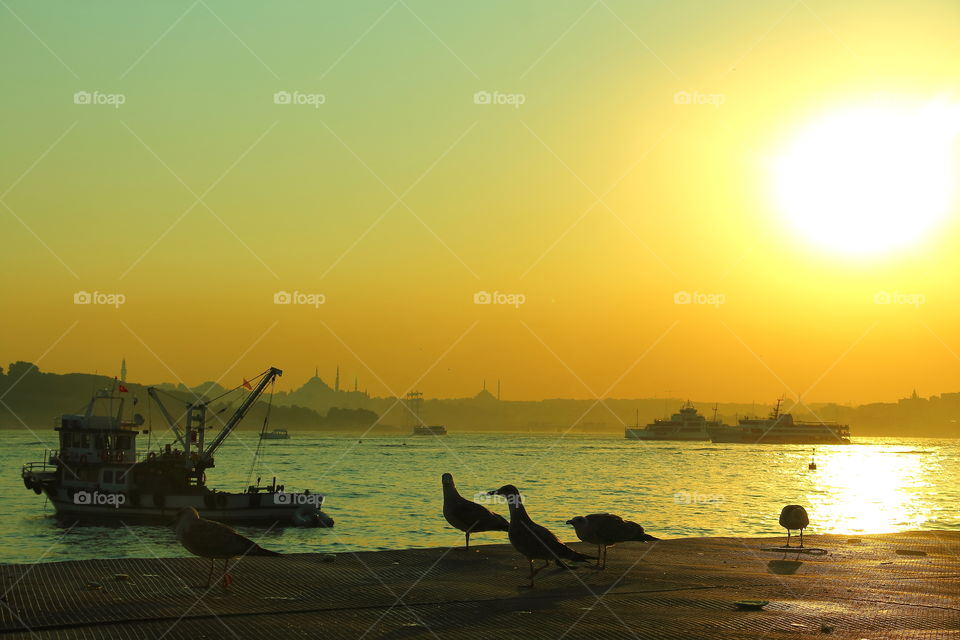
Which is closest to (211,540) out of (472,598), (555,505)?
(472,598)

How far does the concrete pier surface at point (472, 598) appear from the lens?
10500 millimetres

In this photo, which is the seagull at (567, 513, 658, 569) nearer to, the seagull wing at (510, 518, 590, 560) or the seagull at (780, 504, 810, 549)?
the seagull wing at (510, 518, 590, 560)

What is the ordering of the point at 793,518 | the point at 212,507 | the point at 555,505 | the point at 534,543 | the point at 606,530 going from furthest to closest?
the point at 555,505
the point at 212,507
the point at 793,518
the point at 606,530
the point at 534,543

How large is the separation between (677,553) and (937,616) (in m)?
6.83

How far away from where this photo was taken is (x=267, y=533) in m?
47.4

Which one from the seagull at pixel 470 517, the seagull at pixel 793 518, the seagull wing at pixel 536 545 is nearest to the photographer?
the seagull wing at pixel 536 545

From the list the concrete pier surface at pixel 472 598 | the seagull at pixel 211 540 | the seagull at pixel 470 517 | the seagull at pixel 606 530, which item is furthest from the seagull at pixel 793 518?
the seagull at pixel 211 540

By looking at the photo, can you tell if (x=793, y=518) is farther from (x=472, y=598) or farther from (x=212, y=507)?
(x=212, y=507)

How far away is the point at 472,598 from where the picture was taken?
12.5m

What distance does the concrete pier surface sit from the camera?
10.5 meters

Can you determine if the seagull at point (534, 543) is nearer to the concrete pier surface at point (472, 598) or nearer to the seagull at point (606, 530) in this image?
the concrete pier surface at point (472, 598)

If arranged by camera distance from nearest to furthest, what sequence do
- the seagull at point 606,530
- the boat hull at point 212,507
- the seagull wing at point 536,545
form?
the seagull wing at point 536,545 → the seagull at point 606,530 → the boat hull at point 212,507

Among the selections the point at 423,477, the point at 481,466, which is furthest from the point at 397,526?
the point at 481,466

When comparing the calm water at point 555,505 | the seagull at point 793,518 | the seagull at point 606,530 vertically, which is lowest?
the calm water at point 555,505
